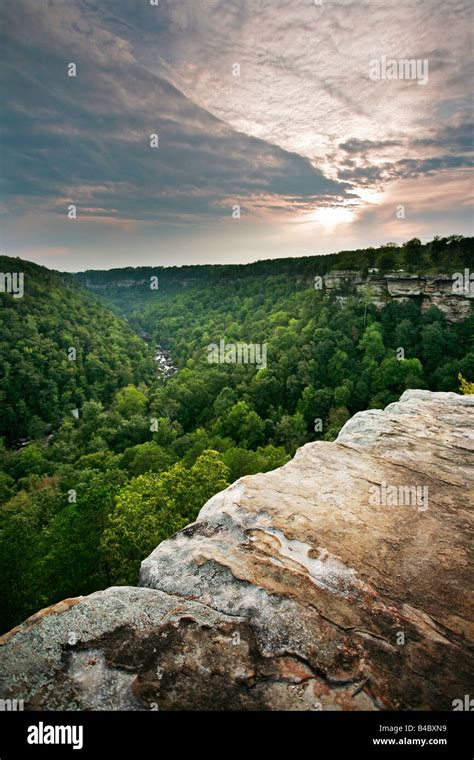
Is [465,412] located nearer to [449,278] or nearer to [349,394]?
[349,394]

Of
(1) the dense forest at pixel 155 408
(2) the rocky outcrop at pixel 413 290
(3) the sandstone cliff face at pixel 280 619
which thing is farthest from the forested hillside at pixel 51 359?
(3) the sandstone cliff face at pixel 280 619

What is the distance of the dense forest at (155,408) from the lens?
15.3 m

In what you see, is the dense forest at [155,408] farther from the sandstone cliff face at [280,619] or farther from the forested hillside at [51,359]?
the sandstone cliff face at [280,619]

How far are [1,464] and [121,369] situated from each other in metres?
37.8

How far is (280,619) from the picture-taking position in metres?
6.19

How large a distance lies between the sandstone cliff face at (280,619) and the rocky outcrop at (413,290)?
174 ft

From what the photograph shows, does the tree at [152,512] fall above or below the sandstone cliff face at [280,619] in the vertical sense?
below

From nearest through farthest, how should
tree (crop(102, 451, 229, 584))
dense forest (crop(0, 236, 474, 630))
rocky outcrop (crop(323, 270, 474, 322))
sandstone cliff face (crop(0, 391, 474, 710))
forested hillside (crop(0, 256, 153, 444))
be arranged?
sandstone cliff face (crop(0, 391, 474, 710)) → tree (crop(102, 451, 229, 584)) → dense forest (crop(0, 236, 474, 630)) → rocky outcrop (crop(323, 270, 474, 322)) → forested hillside (crop(0, 256, 153, 444))

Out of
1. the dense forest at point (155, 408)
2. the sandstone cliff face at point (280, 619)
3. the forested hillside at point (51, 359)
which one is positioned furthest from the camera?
the forested hillside at point (51, 359)

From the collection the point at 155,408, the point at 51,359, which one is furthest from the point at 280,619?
the point at 51,359

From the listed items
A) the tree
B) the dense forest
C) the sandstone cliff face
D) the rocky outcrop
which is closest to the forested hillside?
the dense forest

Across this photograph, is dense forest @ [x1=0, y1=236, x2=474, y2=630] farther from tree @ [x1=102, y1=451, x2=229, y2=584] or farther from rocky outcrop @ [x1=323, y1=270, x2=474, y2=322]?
rocky outcrop @ [x1=323, y1=270, x2=474, y2=322]

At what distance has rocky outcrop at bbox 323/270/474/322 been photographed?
51.8m

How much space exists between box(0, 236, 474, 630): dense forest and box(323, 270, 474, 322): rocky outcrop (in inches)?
64.1
